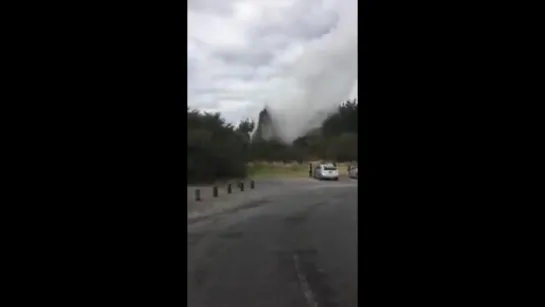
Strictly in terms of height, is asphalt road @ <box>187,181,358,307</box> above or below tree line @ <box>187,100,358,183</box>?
below

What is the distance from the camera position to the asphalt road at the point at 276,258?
4148mm

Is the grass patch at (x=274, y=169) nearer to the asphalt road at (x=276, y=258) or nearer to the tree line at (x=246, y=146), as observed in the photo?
the tree line at (x=246, y=146)

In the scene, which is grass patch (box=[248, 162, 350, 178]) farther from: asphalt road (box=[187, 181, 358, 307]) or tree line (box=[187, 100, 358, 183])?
asphalt road (box=[187, 181, 358, 307])

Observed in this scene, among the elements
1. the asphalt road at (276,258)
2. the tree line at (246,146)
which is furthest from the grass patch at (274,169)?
the asphalt road at (276,258)

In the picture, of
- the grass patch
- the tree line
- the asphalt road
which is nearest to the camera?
the asphalt road

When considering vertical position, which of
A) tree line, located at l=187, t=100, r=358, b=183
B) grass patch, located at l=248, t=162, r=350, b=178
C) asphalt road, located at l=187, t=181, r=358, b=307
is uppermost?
tree line, located at l=187, t=100, r=358, b=183

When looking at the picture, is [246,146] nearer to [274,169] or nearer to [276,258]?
[274,169]

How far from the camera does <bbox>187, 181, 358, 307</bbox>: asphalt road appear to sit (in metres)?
4.15

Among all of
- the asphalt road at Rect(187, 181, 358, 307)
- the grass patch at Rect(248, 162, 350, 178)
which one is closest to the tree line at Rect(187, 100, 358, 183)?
the grass patch at Rect(248, 162, 350, 178)
